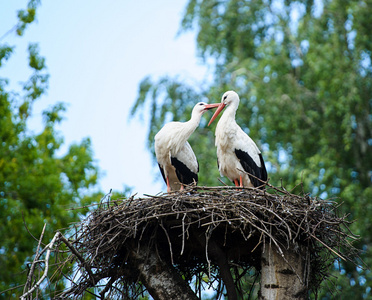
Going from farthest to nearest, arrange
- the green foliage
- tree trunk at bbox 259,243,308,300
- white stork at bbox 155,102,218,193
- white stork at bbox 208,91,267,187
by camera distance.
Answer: the green foliage
white stork at bbox 155,102,218,193
white stork at bbox 208,91,267,187
tree trunk at bbox 259,243,308,300

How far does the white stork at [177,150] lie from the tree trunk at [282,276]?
2280 mm

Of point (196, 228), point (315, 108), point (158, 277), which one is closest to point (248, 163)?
point (196, 228)

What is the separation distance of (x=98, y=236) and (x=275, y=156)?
8.16 meters

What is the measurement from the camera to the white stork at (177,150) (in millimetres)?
7504

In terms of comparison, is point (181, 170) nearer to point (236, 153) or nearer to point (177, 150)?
point (177, 150)

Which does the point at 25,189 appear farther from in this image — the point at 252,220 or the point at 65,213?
the point at 252,220

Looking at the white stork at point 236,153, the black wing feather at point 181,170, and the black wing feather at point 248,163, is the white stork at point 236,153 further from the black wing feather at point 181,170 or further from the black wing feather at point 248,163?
the black wing feather at point 181,170

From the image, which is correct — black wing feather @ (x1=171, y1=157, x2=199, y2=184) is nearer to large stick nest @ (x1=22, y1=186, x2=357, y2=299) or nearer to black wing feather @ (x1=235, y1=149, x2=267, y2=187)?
black wing feather @ (x1=235, y1=149, x2=267, y2=187)

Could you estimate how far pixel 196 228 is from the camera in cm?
548

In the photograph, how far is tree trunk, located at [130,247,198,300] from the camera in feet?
17.3

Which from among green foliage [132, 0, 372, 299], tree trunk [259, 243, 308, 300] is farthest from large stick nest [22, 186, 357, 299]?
green foliage [132, 0, 372, 299]

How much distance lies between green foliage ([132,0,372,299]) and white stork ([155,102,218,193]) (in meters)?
4.04

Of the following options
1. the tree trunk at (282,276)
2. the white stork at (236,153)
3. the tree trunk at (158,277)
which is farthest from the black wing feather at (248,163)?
the tree trunk at (158,277)

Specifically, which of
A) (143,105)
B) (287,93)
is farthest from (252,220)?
(143,105)
